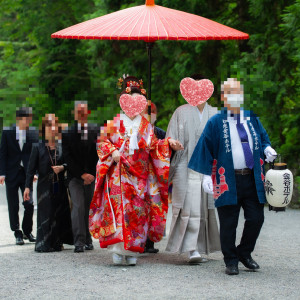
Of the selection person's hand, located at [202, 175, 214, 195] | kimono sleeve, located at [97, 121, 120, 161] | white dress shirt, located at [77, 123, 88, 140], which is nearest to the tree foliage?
white dress shirt, located at [77, 123, 88, 140]

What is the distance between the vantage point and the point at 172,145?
791 cm

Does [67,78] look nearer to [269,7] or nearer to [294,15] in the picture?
[269,7]

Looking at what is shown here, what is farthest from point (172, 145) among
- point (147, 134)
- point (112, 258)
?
point (112, 258)

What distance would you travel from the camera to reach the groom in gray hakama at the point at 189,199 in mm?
7988

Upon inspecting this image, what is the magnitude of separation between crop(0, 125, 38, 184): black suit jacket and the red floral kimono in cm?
207

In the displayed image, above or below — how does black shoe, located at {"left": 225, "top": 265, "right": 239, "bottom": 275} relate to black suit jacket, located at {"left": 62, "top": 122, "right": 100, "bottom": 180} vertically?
below

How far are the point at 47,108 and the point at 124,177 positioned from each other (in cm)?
1054

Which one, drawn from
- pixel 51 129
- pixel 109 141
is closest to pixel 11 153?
pixel 51 129

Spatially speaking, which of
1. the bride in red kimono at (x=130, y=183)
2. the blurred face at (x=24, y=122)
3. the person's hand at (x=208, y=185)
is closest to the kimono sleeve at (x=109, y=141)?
the bride in red kimono at (x=130, y=183)

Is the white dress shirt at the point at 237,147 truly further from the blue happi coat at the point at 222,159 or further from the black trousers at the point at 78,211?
the black trousers at the point at 78,211

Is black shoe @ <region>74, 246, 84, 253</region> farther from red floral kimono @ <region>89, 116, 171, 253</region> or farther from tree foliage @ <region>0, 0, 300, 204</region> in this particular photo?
tree foliage @ <region>0, 0, 300, 204</region>

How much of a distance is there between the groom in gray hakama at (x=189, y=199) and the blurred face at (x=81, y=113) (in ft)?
3.70

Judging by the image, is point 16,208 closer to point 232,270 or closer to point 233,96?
point 232,270

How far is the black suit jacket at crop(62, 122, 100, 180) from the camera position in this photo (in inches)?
342
